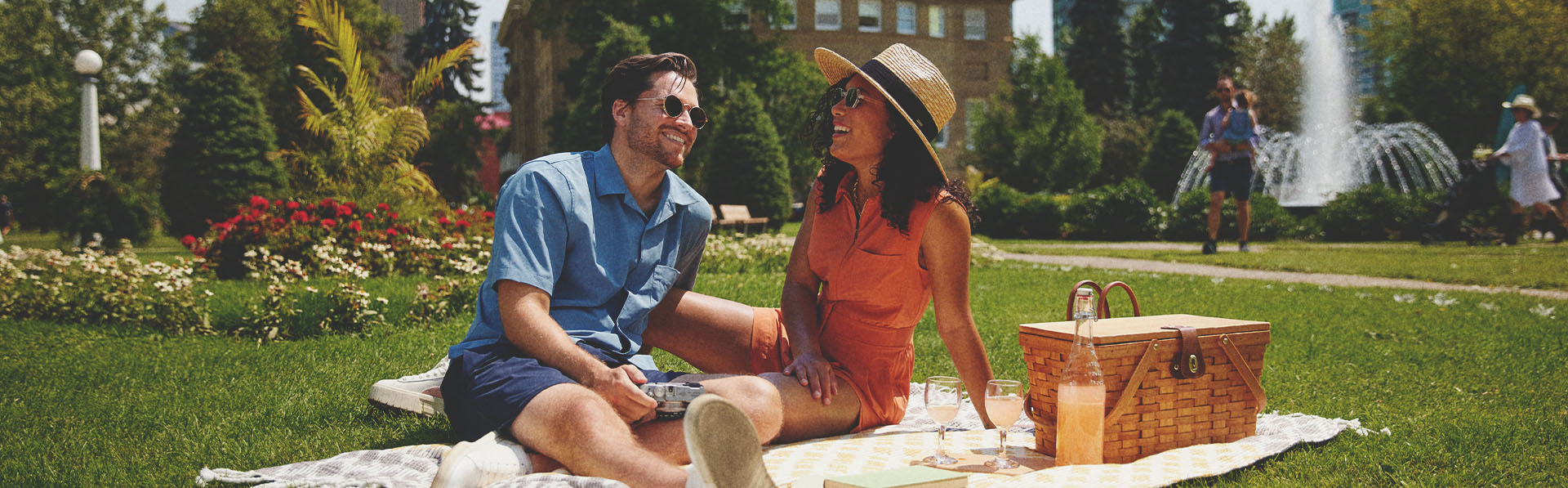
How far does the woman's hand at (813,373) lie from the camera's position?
3.20 meters

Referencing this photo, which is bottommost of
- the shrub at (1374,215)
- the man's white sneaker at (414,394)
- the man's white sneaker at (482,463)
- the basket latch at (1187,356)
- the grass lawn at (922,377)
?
the grass lawn at (922,377)

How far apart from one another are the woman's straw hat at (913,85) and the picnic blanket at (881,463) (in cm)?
92

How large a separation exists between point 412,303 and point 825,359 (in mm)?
4281

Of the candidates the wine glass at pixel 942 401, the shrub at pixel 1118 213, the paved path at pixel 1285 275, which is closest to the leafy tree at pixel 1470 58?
the shrub at pixel 1118 213

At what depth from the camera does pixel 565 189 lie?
9.79 feet

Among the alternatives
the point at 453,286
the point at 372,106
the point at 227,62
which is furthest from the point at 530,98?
the point at 453,286

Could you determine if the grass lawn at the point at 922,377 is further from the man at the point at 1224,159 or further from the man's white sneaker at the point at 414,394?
the man at the point at 1224,159

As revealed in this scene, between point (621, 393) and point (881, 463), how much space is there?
0.89m

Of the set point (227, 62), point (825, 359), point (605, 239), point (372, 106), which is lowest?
point (825, 359)

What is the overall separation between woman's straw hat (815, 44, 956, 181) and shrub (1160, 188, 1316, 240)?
49.2 ft

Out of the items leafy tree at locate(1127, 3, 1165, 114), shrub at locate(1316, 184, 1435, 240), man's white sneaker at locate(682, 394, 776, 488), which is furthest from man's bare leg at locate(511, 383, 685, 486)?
leafy tree at locate(1127, 3, 1165, 114)

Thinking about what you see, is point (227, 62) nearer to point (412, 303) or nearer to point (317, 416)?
point (412, 303)

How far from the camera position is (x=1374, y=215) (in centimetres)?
1714

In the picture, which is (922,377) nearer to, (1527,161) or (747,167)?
(1527,161)
